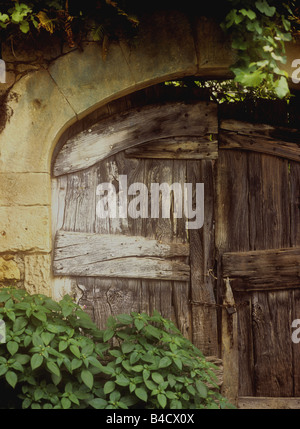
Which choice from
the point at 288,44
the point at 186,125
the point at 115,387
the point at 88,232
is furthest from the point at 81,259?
the point at 288,44

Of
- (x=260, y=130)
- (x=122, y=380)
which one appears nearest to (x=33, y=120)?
(x=260, y=130)

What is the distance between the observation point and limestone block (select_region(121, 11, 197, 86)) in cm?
275

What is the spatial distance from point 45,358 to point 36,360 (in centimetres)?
9

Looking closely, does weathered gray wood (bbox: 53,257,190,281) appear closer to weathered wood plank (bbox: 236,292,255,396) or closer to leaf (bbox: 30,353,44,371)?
weathered wood plank (bbox: 236,292,255,396)

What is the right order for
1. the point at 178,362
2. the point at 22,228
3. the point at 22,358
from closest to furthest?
1. the point at 22,358
2. the point at 178,362
3. the point at 22,228

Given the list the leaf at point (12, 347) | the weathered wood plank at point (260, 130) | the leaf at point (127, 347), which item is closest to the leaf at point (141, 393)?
the leaf at point (127, 347)

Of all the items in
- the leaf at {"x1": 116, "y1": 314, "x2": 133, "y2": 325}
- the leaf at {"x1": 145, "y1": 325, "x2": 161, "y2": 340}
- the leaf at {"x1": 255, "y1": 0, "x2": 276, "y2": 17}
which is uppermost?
the leaf at {"x1": 255, "y1": 0, "x2": 276, "y2": 17}

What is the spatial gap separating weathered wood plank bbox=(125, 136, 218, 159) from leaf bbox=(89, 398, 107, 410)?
5.10 ft

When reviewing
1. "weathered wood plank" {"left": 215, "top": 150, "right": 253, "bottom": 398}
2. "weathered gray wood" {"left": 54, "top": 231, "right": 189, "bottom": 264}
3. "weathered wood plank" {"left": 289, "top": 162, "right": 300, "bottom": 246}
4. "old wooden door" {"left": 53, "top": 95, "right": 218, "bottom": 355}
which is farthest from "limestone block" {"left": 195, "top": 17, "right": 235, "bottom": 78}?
"weathered gray wood" {"left": 54, "top": 231, "right": 189, "bottom": 264}

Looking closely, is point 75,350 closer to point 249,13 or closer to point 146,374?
point 146,374

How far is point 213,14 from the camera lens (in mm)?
2775

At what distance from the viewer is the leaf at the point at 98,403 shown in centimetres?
229

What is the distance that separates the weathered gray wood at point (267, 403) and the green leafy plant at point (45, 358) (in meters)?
1.15

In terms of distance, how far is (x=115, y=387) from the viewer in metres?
2.39
